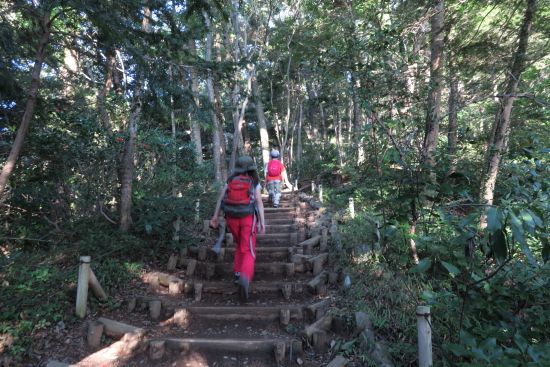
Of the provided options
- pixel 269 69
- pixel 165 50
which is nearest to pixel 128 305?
pixel 165 50

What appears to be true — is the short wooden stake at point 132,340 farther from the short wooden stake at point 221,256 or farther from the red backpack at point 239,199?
the short wooden stake at point 221,256

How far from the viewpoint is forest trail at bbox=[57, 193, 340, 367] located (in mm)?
3486

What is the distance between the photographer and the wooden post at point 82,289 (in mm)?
3949

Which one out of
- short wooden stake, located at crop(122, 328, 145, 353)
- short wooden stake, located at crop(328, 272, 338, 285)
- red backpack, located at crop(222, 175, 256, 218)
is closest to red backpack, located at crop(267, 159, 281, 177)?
red backpack, located at crop(222, 175, 256, 218)

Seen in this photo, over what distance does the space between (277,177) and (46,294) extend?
19.6 feet

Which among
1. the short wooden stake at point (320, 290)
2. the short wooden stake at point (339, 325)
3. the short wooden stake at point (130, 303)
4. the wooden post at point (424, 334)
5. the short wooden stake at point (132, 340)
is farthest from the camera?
the short wooden stake at point (320, 290)

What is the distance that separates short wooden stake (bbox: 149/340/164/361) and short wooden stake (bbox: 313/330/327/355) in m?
1.84

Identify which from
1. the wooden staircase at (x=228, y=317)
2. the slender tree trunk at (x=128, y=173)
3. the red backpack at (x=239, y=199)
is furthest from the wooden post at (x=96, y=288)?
the red backpack at (x=239, y=199)

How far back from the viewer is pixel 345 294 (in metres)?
4.34

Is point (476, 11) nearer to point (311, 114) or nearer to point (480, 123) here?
point (480, 123)

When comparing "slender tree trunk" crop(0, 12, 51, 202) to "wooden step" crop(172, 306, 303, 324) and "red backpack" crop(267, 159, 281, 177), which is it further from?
"red backpack" crop(267, 159, 281, 177)

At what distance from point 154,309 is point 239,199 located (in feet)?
6.58

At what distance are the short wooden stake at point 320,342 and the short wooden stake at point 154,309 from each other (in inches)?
90.6

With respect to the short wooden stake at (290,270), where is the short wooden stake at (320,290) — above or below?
below
